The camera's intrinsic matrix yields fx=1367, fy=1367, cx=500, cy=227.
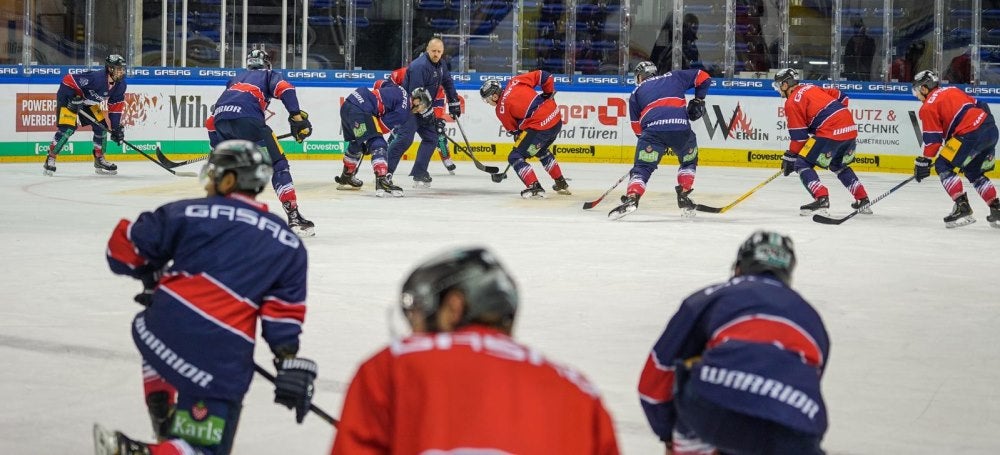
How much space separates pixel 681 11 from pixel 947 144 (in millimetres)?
6687

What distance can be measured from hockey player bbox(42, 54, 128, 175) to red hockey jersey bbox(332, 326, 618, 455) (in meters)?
12.2

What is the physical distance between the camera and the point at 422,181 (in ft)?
42.5

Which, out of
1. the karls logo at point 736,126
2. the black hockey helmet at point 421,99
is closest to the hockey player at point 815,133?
the black hockey helmet at point 421,99

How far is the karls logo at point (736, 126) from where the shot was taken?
629 inches

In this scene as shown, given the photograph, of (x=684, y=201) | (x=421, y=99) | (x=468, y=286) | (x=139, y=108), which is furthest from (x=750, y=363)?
(x=139, y=108)

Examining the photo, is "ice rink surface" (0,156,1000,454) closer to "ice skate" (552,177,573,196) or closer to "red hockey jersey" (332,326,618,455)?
"ice skate" (552,177,573,196)

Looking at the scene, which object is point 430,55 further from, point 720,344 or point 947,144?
point 720,344

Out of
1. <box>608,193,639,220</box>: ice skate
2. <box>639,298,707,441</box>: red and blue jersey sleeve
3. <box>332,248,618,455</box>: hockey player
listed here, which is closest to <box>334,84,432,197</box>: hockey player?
<box>608,193,639,220</box>: ice skate

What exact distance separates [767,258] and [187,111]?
1334 cm

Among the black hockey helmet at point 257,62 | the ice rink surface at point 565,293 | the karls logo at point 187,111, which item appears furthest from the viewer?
the karls logo at point 187,111

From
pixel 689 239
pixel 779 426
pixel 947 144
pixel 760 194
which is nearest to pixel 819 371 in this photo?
pixel 779 426

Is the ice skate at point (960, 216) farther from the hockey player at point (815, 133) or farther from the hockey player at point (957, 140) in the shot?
the hockey player at point (815, 133)

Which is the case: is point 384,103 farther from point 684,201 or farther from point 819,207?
point 819,207

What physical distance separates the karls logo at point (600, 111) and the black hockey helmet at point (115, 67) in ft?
17.1
